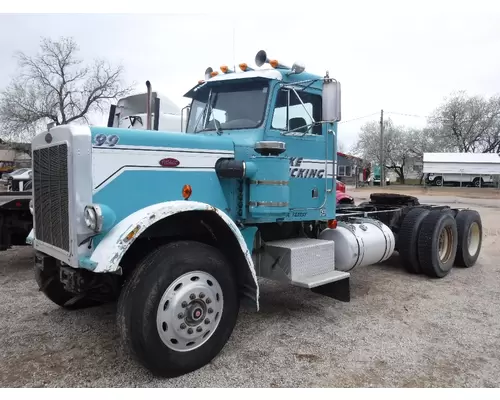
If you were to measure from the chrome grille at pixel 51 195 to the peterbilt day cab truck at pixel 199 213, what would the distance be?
1cm

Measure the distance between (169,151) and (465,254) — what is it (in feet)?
20.1

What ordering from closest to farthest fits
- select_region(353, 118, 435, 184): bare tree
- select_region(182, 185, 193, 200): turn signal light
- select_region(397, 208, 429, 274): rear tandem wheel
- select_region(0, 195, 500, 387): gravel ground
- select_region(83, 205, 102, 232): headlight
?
select_region(83, 205, 102, 232): headlight
select_region(0, 195, 500, 387): gravel ground
select_region(182, 185, 193, 200): turn signal light
select_region(397, 208, 429, 274): rear tandem wheel
select_region(353, 118, 435, 184): bare tree

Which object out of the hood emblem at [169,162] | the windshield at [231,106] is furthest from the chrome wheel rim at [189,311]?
the windshield at [231,106]

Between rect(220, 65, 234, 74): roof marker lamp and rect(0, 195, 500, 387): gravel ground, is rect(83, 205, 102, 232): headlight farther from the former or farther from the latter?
rect(220, 65, 234, 74): roof marker lamp

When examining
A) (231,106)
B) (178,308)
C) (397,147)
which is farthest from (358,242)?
(397,147)

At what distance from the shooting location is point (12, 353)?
4.23m

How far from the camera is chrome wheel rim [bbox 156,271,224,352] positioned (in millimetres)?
3635

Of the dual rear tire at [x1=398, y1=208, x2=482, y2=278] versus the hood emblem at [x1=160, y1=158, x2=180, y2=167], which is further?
the dual rear tire at [x1=398, y1=208, x2=482, y2=278]

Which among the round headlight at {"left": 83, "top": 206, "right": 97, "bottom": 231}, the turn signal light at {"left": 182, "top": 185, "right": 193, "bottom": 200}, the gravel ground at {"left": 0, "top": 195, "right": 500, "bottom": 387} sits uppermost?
the turn signal light at {"left": 182, "top": 185, "right": 193, "bottom": 200}

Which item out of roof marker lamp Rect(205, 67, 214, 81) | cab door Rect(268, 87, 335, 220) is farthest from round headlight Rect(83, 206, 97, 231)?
roof marker lamp Rect(205, 67, 214, 81)

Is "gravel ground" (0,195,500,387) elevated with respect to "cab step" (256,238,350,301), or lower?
lower

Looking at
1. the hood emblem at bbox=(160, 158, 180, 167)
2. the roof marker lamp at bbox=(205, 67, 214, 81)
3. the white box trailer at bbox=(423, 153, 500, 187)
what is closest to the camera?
the hood emblem at bbox=(160, 158, 180, 167)

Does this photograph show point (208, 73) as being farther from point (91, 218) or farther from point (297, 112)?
point (91, 218)

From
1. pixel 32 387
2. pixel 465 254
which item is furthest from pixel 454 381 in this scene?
pixel 465 254
